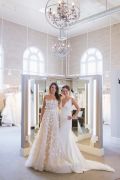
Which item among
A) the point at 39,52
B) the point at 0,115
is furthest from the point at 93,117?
the point at 39,52

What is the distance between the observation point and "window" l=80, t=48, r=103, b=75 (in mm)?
11367

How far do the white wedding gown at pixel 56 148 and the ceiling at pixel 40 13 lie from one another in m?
5.02

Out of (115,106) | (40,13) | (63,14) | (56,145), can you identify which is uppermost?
(40,13)

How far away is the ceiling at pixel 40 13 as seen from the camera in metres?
8.13

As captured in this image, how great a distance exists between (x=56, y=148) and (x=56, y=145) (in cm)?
6

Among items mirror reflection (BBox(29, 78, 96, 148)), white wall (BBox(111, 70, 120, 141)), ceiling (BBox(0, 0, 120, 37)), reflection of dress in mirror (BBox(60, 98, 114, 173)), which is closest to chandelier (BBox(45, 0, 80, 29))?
mirror reflection (BBox(29, 78, 96, 148))

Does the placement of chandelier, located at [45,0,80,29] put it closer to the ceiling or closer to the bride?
the bride

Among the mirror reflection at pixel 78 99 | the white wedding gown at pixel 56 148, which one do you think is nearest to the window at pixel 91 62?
the mirror reflection at pixel 78 99

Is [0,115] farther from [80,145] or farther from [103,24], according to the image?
[103,24]

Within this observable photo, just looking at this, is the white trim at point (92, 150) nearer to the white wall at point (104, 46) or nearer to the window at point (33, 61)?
the white wall at point (104, 46)

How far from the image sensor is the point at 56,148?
4094 mm

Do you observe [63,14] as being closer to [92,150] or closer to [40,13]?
[92,150]

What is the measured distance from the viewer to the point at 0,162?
15.0 feet

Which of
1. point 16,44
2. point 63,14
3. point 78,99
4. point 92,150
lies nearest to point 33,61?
point 16,44
